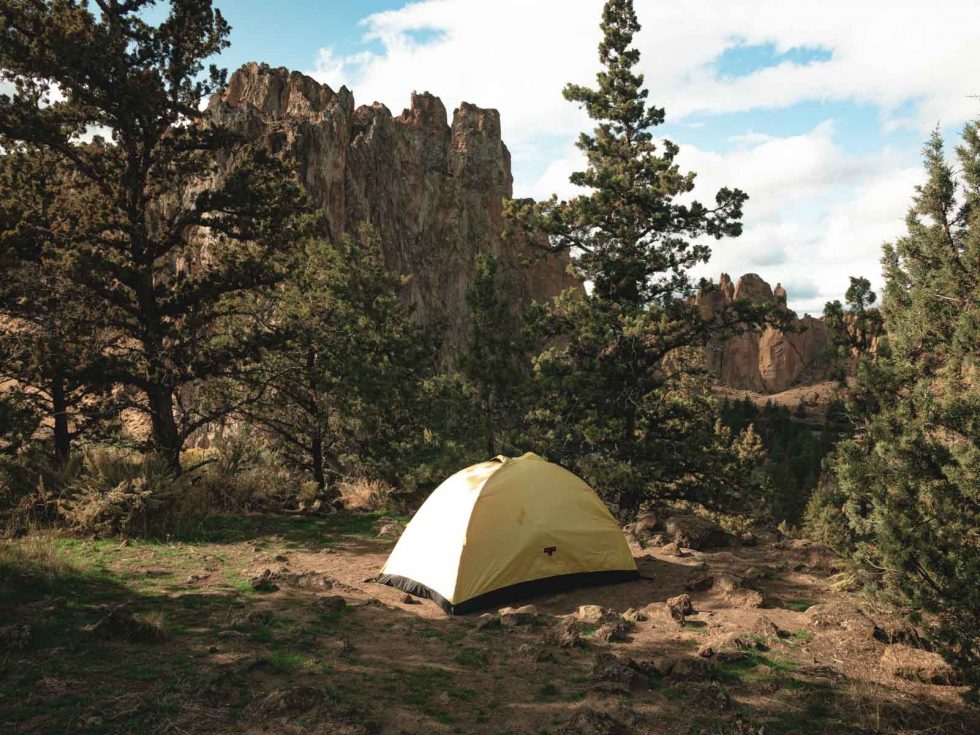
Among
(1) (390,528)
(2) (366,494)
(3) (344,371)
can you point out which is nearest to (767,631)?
(1) (390,528)

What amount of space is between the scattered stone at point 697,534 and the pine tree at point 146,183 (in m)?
8.52

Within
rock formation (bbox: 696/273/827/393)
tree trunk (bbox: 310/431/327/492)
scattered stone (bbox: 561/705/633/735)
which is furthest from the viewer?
rock formation (bbox: 696/273/827/393)

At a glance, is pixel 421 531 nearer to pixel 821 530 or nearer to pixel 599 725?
pixel 599 725

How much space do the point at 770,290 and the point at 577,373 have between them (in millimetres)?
133680

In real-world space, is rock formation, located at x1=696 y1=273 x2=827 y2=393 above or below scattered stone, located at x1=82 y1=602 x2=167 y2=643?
above

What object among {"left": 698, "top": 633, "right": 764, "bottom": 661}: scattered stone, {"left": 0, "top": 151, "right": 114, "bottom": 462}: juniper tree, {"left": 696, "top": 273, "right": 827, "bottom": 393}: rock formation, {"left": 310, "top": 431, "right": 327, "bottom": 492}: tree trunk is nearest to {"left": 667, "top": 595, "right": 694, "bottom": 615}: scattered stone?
{"left": 698, "top": 633, "right": 764, "bottom": 661}: scattered stone

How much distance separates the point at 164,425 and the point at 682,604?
9713 mm

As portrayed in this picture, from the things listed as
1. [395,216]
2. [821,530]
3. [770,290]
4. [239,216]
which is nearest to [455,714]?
[821,530]

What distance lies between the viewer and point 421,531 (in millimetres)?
8539

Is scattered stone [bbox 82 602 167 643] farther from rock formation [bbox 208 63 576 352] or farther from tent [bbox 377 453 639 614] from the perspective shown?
rock formation [bbox 208 63 576 352]

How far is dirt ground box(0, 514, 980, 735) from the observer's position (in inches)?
170

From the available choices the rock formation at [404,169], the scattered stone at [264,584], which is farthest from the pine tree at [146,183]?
the rock formation at [404,169]

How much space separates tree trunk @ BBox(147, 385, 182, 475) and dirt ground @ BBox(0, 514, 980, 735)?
339 cm

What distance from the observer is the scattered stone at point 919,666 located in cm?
500
